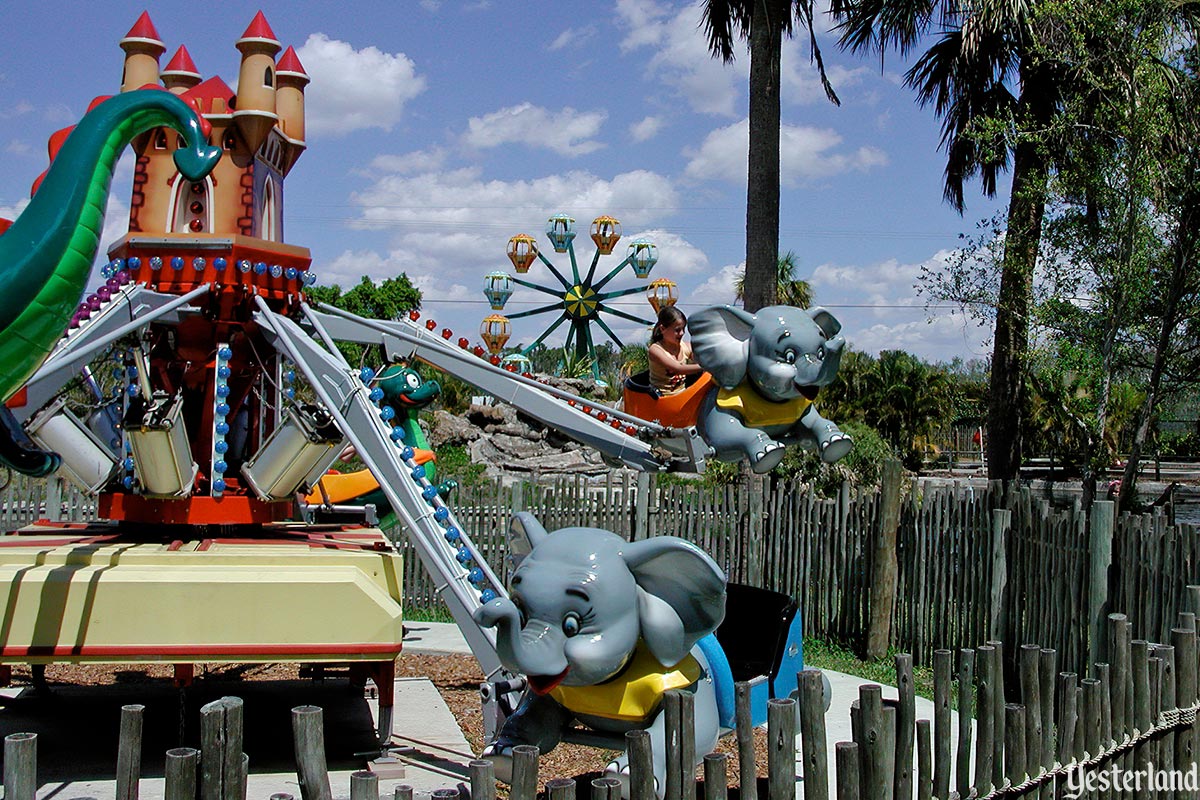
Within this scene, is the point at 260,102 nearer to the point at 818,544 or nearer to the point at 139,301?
the point at 139,301

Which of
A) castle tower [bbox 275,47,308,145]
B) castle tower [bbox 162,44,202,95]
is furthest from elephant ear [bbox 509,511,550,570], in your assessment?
castle tower [bbox 162,44,202,95]

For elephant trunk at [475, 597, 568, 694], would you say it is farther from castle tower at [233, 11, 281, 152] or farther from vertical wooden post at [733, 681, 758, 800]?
castle tower at [233, 11, 281, 152]

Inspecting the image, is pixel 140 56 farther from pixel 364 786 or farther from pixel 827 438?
pixel 364 786

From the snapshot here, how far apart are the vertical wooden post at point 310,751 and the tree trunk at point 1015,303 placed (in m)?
11.9

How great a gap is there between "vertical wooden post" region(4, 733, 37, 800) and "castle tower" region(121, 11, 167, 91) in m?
5.55

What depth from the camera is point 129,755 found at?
281cm

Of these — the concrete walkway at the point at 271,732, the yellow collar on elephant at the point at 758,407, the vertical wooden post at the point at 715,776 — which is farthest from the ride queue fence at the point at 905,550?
the vertical wooden post at the point at 715,776

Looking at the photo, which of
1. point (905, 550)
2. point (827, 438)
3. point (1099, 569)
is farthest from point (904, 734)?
point (905, 550)

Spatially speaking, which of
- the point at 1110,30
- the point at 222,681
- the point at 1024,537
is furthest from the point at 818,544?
the point at 1110,30

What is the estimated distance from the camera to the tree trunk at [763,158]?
12391 millimetres

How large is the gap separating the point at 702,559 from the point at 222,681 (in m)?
4.94

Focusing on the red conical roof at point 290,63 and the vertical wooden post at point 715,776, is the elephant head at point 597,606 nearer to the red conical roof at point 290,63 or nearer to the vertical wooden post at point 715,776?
the vertical wooden post at point 715,776

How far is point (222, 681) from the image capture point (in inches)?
313

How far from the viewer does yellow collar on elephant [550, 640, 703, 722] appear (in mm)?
4336
